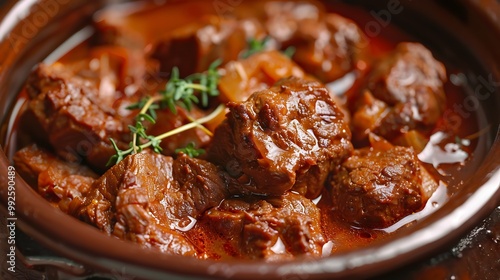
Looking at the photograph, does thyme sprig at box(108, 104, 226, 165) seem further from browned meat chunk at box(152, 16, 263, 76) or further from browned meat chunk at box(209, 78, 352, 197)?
browned meat chunk at box(152, 16, 263, 76)

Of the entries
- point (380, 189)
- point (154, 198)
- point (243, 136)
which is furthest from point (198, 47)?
point (380, 189)

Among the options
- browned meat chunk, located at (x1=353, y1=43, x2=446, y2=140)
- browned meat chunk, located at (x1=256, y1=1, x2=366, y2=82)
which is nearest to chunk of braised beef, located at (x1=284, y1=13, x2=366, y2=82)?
browned meat chunk, located at (x1=256, y1=1, x2=366, y2=82)

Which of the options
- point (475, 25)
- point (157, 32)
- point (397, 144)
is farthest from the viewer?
point (157, 32)

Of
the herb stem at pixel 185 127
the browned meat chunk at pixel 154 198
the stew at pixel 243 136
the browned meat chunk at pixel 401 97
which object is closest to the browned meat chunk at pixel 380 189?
the stew at pixel 243 136

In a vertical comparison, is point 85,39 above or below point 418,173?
below

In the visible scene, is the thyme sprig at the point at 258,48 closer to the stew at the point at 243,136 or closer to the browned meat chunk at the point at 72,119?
the stew at the point at 243,136

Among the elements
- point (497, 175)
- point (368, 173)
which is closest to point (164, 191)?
point (368, 173)

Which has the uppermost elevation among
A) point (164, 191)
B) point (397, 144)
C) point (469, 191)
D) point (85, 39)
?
point (469, 191)

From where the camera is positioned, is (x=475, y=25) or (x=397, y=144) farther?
(x=475, y=25)

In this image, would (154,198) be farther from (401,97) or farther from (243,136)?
(401,97)

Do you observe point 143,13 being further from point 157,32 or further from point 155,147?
point 155,147
